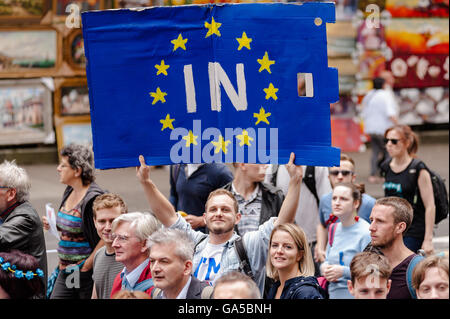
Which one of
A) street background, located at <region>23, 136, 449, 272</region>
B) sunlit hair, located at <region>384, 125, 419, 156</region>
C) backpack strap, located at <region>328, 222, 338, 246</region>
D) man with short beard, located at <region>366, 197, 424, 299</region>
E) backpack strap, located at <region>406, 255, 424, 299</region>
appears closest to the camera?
backpack strap, located at <region>406, 255, 424, 299</region>

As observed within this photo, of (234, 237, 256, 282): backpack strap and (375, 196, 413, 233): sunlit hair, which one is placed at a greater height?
(375, 196, 413, 233): sunlit hair

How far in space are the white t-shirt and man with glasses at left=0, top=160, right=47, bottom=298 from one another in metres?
1.13

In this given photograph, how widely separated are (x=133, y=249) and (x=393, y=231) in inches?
67.9

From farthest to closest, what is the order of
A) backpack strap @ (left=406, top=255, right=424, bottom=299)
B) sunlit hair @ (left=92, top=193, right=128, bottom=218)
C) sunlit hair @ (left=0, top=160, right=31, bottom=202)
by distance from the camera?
sunlit hair @ (left=0, top=160, right=31, bottom=202) → sunlit hair @ (left=92, top=193, right=128, bottom=218) → backpack strap @ (left=406, top=255, right=424, bottom=299)

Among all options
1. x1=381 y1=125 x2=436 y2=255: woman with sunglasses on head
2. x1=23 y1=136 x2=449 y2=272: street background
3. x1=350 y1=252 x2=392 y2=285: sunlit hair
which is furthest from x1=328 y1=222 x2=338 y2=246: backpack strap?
x1=23 y1=136 x2=449 y2=272: street background

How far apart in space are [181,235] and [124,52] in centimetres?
140

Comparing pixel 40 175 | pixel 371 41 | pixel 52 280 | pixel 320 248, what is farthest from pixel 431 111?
pixel 52 280

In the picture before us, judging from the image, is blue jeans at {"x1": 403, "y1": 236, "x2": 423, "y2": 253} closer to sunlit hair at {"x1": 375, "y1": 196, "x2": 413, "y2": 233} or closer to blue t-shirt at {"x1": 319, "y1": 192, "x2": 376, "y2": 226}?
blue t-shirt at {"x1": 319, "y1": 192, "x2": 376, "y2": 226}

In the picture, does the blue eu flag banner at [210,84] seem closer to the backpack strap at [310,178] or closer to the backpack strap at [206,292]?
the backpack strap at [206,292]

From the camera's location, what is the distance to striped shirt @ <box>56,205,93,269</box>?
7043mm

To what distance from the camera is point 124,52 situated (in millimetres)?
6074

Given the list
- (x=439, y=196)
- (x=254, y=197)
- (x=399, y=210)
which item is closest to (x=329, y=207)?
(x=254, y=197)

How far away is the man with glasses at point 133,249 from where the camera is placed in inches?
233
